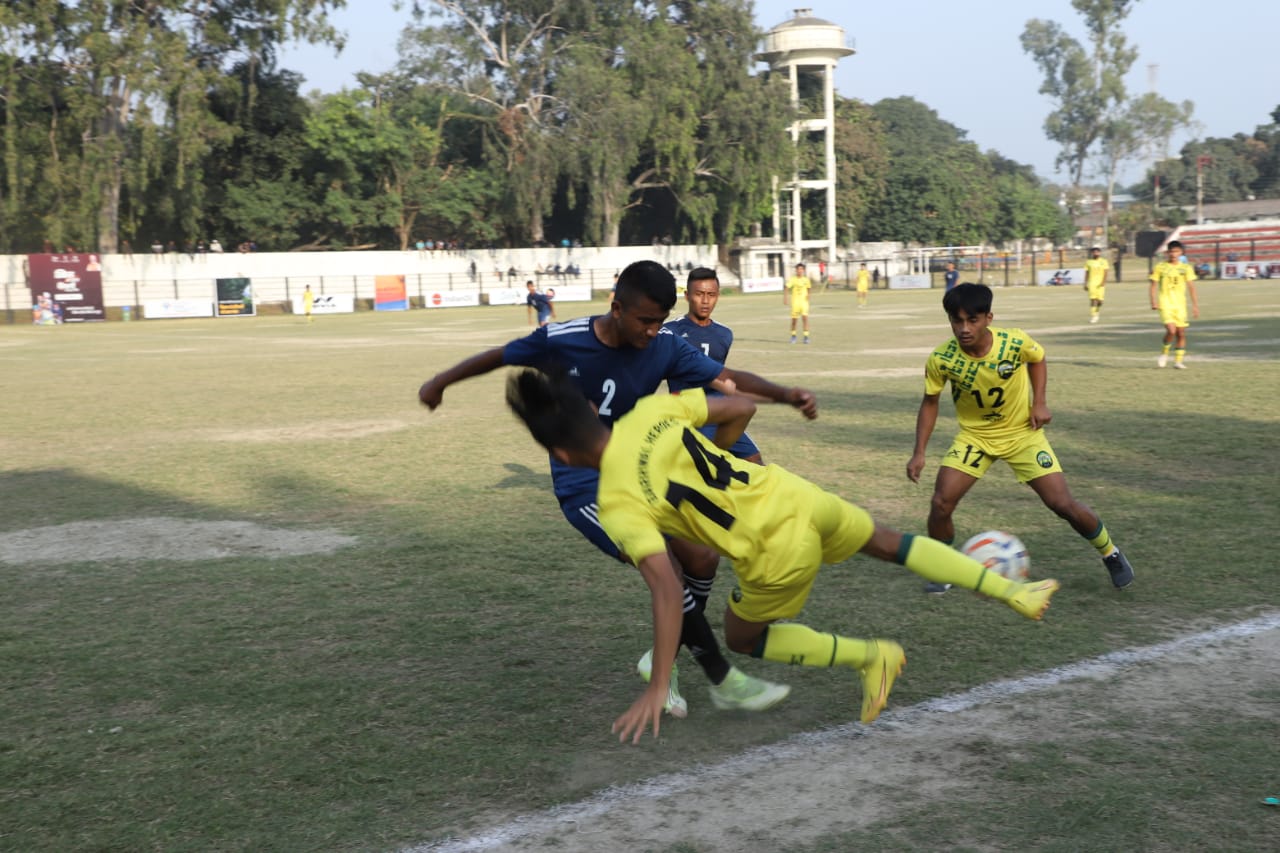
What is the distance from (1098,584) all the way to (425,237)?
208 feet

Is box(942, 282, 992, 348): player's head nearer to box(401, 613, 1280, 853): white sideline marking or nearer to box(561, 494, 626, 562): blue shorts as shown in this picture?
box(401, 613, 1280, 853): white sideline marking

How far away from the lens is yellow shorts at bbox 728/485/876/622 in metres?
3.90

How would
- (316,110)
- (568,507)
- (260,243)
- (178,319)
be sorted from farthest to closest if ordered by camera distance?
(316,110), (260,243), (178,319), (568,507)

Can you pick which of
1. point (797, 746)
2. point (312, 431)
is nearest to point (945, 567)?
point (797, 746)

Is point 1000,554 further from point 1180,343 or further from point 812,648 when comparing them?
point 1180,343

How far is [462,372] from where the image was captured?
5.07m

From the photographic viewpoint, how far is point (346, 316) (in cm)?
4984

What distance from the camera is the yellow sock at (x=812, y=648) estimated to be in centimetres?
422

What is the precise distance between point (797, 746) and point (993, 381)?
279 centimetres

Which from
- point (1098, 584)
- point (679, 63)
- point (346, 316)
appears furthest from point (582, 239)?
point (1098, 584)

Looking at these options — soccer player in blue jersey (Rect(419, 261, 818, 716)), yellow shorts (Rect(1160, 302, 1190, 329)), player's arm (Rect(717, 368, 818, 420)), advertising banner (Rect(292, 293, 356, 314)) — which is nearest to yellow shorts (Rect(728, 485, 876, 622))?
soccer player in blue jersey (Rect(419, 261, 818, 716))

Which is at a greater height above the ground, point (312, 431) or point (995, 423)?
point (995, 423)

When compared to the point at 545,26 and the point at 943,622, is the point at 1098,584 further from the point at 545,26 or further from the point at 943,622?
the point at 545,26

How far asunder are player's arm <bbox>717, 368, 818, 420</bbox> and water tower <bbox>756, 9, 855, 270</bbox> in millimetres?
71153
